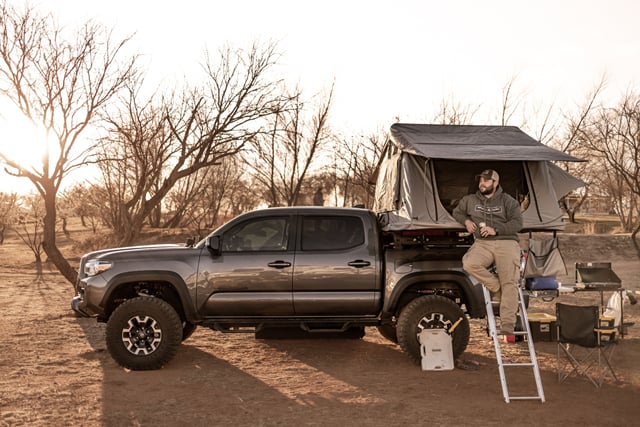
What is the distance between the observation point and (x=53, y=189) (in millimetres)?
12938

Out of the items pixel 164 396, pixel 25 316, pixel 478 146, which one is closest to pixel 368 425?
pixel 164 396

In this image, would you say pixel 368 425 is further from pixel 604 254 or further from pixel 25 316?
pixel 604 254

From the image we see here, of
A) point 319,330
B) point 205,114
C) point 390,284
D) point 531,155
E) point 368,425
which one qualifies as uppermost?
point 205,114

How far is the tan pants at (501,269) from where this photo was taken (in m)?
7.07

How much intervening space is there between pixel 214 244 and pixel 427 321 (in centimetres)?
277

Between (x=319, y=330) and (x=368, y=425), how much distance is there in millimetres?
2282

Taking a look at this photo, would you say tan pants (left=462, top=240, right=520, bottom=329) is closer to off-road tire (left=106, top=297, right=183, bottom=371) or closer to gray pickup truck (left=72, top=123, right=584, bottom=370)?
gray pickup truck (left=72, top=123, right=584, bottom=370)

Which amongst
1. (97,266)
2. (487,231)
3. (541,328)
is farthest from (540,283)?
(97,266)

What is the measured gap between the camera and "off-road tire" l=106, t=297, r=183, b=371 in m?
7.75

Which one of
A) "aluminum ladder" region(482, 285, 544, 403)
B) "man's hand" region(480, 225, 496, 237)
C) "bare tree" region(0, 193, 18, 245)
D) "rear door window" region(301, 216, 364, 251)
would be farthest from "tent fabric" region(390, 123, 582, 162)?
"bare tree" region(0, 193, 18, 245)

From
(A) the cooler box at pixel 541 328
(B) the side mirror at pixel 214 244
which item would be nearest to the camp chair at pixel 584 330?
(A) the cooler box at pixel 541 328

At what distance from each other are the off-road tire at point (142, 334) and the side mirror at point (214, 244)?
84cm

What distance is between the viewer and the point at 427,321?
7980 mm

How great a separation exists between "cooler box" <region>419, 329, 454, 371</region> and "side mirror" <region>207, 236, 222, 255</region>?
2655mm
